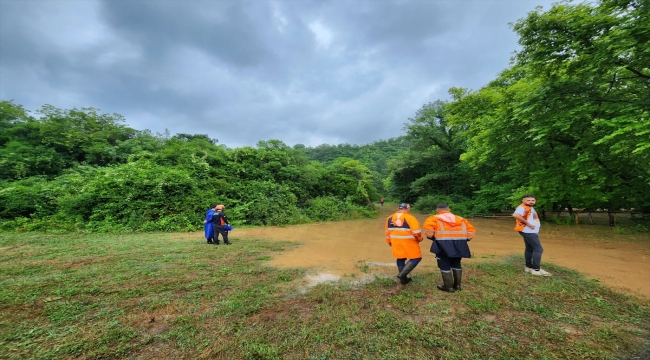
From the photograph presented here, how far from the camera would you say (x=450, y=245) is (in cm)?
429

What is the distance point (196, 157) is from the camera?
1677 centimetres

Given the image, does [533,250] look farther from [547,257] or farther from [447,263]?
[447,263]

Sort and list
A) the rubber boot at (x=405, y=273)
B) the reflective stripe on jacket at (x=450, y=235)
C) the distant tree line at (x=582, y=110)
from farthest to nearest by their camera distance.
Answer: the distant tree line at (x=582, y=110)
the rubber boot at (x=405, y=273)
the reflective stripe on jacket at (x=450, y=235)

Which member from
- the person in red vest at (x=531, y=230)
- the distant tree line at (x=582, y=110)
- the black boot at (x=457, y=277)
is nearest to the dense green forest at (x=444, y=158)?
the distant tree line at (x=582, y=110)

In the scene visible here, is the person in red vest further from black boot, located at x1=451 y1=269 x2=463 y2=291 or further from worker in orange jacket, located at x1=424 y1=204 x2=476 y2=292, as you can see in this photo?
black boot, located at x1=451 y1=269 x2=463 y2=291

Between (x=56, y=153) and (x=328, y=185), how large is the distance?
19.1 metres

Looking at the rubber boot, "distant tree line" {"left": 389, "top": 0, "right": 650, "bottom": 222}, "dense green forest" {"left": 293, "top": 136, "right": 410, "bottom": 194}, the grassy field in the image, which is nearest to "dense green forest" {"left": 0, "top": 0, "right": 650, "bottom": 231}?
"distant tree line" {"left": 389, "top": 0, "right": 650, "bottom": 222}

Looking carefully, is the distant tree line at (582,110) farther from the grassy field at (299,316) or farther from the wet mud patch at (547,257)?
the grassy field at (299,316)

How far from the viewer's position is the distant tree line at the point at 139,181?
1251cm

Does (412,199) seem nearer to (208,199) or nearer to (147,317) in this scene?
(208,199)

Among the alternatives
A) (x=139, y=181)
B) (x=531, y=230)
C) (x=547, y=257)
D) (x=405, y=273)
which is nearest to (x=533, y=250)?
(x=531, y=230)

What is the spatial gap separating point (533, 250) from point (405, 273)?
114 inches

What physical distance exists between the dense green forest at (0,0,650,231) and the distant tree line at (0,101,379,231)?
0.07 metres

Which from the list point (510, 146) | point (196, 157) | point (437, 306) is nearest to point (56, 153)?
point (196, 157)
